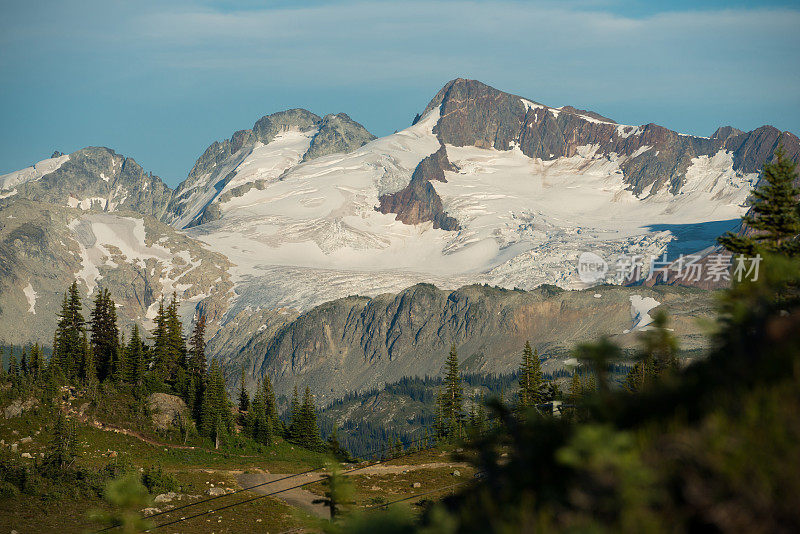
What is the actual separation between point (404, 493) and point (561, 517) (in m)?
45.8

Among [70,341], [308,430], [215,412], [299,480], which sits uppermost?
[70,341]

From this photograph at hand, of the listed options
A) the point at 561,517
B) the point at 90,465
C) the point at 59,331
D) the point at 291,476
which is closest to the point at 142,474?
the point at 90,465

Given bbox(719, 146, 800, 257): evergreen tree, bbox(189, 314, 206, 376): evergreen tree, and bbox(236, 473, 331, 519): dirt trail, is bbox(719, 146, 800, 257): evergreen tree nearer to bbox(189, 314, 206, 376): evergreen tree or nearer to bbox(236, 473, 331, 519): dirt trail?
bbox(236, 473, 331, 519): dirt trail

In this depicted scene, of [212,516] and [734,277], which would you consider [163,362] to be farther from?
[734,277]

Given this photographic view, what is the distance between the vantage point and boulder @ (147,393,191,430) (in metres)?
89.5

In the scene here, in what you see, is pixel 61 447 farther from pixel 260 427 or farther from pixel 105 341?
pixel 105 341

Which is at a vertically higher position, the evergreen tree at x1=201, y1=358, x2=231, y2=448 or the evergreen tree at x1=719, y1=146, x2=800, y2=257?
the evergreen tree at x1=719, y1=146, x2=800, y2=257

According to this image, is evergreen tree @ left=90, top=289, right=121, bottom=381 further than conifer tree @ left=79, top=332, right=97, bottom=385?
Yes

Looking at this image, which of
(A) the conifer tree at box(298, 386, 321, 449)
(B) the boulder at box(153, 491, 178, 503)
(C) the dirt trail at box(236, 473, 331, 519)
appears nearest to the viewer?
(B) the boulder at box(153, 491, 178, 503)

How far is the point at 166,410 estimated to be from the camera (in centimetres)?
9188

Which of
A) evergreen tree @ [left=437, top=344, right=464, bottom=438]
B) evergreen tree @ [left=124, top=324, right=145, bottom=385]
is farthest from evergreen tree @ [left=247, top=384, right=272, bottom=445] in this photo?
evergreen tree @ [left=437, top=344, right=464, bottom=438]

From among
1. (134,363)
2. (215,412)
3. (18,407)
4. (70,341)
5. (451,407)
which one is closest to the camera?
(18,407)

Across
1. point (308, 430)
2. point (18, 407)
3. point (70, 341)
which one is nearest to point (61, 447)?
point (18, 407)

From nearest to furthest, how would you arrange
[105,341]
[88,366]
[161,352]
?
[88,366] → [161,352] → [105,341]
